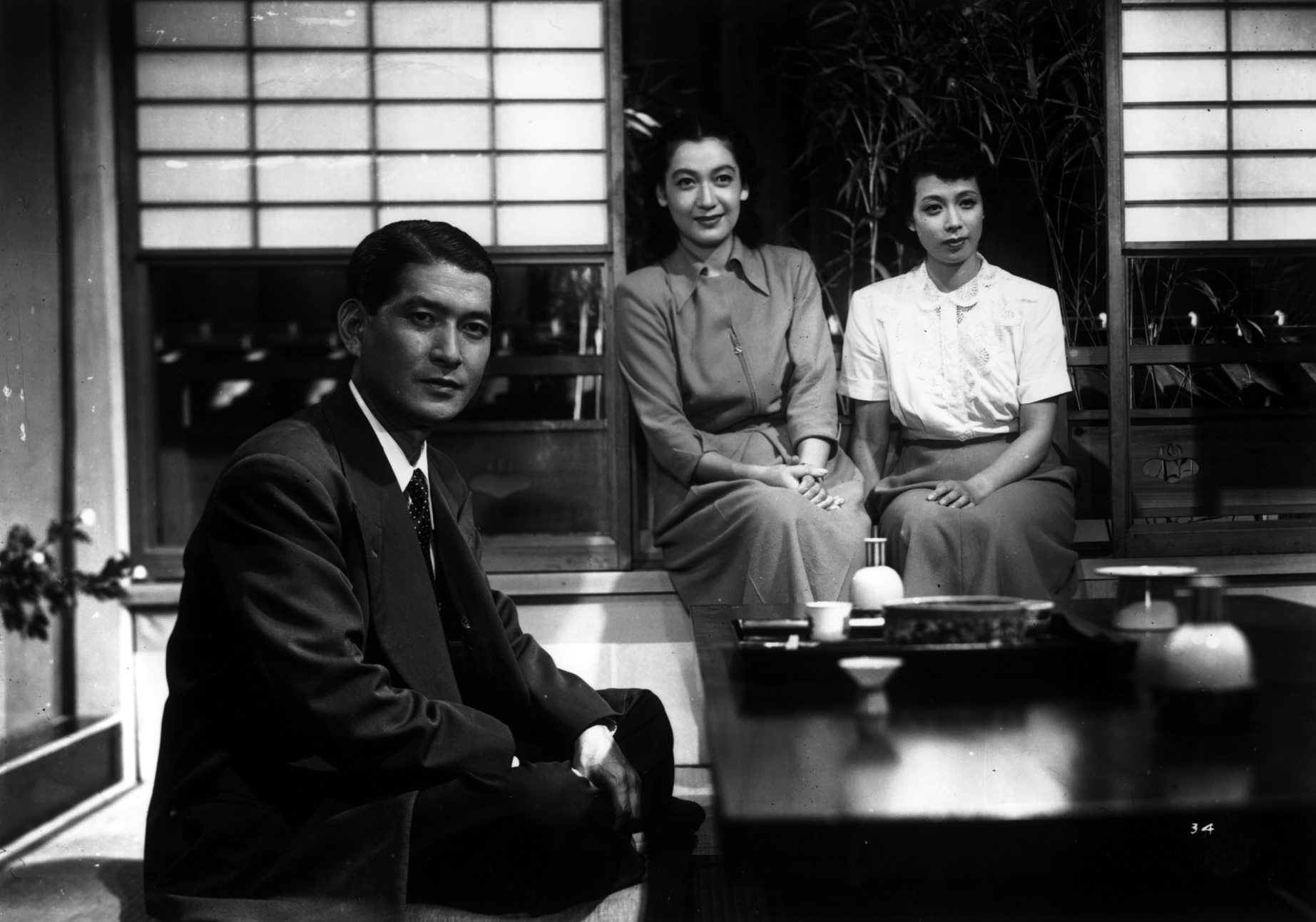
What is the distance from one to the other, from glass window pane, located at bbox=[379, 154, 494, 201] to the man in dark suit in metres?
A: 1.44

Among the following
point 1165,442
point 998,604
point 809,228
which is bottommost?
point 998,604

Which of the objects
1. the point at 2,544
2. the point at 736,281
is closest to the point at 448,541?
the point at 2,544

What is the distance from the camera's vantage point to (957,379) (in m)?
3.47

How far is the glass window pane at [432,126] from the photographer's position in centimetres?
361

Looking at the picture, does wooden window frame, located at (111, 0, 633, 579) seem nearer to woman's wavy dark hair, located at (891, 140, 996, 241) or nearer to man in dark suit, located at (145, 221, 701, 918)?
woman's wavy dark hair, located at (891, 140, 996, 241)

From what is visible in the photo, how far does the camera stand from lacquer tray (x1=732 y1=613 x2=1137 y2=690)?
1.81 metres

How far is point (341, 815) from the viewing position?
1844mm

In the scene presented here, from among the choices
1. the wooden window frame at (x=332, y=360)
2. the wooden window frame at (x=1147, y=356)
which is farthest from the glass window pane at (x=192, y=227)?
the wooden window frame at (x=1147, y=356)

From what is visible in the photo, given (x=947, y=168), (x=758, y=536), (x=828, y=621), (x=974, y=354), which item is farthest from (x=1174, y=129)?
(x=828, y=621)

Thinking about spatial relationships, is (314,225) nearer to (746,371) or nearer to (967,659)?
(746,371)

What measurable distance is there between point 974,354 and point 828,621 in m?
1.67

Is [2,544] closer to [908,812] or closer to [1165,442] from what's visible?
[908,812]

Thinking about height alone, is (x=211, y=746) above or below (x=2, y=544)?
below

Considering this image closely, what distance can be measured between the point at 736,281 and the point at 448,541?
5.59ft
